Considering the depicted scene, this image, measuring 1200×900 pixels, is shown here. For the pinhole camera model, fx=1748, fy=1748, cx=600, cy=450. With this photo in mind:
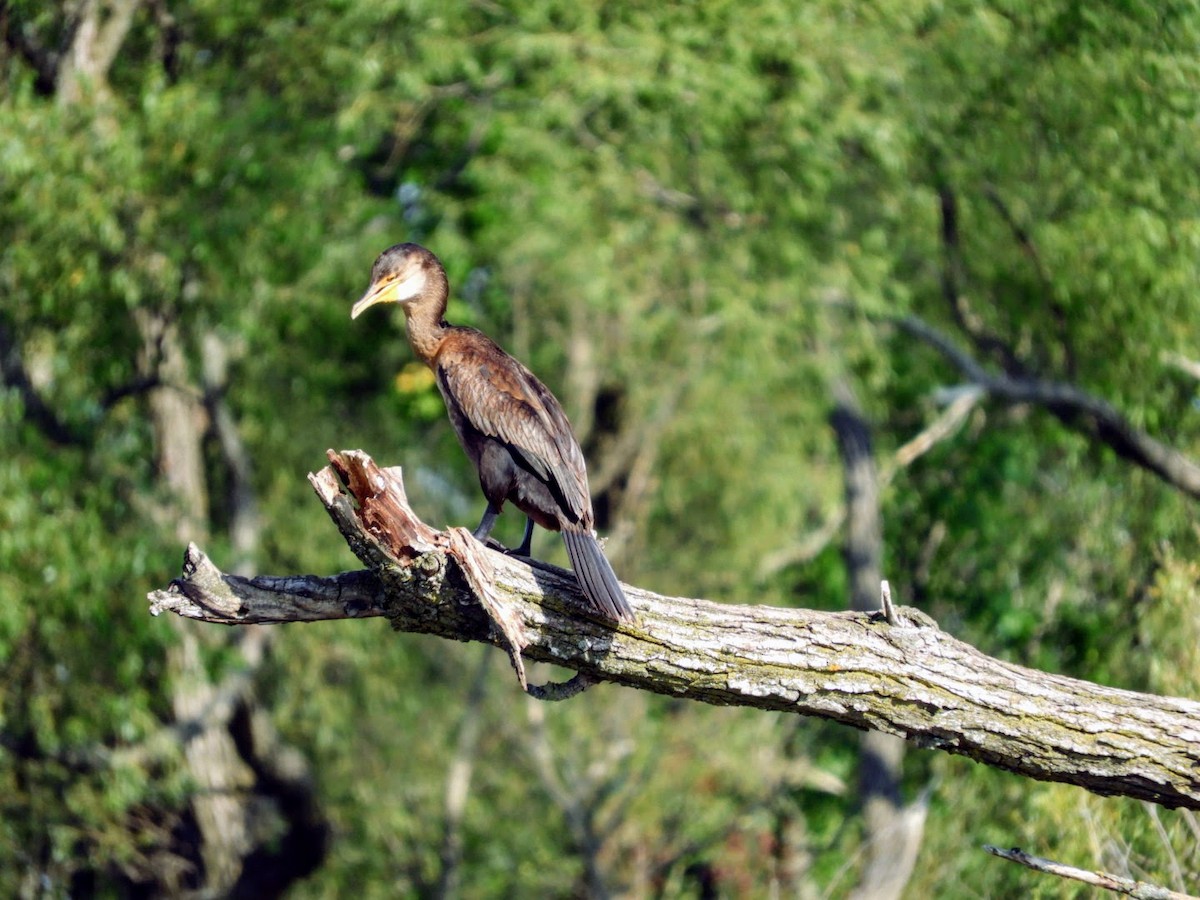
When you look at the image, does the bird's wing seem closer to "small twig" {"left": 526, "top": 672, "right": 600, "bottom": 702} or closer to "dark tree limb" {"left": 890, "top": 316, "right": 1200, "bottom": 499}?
"small twig" {"left": 526, "top": 672, "right": 600, "bottom": 702}

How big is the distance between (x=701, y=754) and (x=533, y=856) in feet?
5.19

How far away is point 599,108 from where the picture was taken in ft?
41.4

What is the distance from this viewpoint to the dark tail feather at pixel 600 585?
178 inches

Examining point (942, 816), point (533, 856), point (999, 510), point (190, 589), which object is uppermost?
point (190, 589)

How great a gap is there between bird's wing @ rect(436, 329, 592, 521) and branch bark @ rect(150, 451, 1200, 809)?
0.71m

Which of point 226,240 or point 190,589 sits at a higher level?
point 190,589

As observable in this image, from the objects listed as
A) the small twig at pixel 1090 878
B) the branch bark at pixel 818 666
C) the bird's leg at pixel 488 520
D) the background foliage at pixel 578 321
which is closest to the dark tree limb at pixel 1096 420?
the background foliage at pixel 578 321

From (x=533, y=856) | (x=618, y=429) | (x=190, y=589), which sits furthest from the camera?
(x=618, y=429)

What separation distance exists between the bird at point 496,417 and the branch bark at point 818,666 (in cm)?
34

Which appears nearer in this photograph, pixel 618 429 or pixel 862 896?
pixel 862 896

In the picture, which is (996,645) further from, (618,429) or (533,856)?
(618,429)

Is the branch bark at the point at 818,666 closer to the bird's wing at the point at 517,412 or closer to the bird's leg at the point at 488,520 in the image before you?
the bird's wing at the point at 517,412

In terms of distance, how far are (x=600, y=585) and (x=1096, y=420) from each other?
6649mm

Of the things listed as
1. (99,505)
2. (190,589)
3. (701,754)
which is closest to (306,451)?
(99,505)
